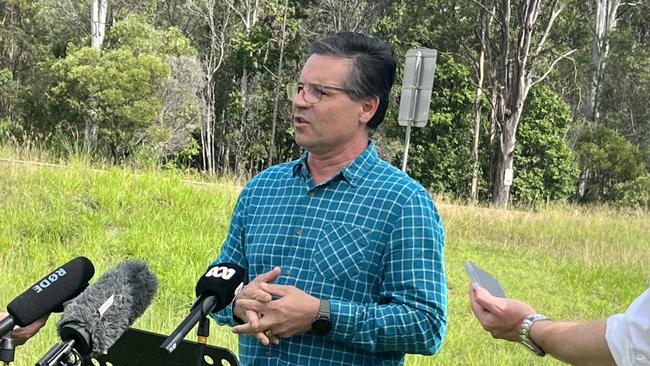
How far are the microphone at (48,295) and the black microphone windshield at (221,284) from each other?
269 mm

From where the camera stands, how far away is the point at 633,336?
56.1 inches

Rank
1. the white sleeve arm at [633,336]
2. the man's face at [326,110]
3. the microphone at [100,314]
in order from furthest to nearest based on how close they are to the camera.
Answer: the man's face at [326,110]
the microphone at [100,314]
the white sleeve arm at [633,336]

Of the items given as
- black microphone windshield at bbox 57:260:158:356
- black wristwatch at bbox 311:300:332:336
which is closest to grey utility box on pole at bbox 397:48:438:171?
black wristwatch at bbox 311:300:332:336

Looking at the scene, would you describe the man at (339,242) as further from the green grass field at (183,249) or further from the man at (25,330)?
the green grass field at (183,249)

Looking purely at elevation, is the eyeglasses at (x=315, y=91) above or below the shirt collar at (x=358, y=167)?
above

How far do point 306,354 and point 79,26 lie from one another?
2821 cm

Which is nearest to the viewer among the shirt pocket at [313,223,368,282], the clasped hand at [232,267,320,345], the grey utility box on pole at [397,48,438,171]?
the clasped hand at [232,267,320,345]

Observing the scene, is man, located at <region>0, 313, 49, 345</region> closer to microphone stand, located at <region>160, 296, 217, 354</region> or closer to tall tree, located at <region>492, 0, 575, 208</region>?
microphone stand, located at <region>160, 296, 217, 354</region>

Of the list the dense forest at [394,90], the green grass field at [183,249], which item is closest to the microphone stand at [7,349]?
the green grass field at [183,249]

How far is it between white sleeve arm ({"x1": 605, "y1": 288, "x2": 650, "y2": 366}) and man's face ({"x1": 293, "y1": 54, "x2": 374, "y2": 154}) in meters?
1.08

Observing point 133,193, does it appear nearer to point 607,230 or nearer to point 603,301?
point 603,301

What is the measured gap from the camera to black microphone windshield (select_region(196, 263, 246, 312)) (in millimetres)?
1874

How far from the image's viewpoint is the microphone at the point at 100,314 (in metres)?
1.56

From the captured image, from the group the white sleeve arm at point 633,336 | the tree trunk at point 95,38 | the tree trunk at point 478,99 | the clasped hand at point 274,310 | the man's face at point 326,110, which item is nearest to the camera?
the white sleeve arm at point 633,336
